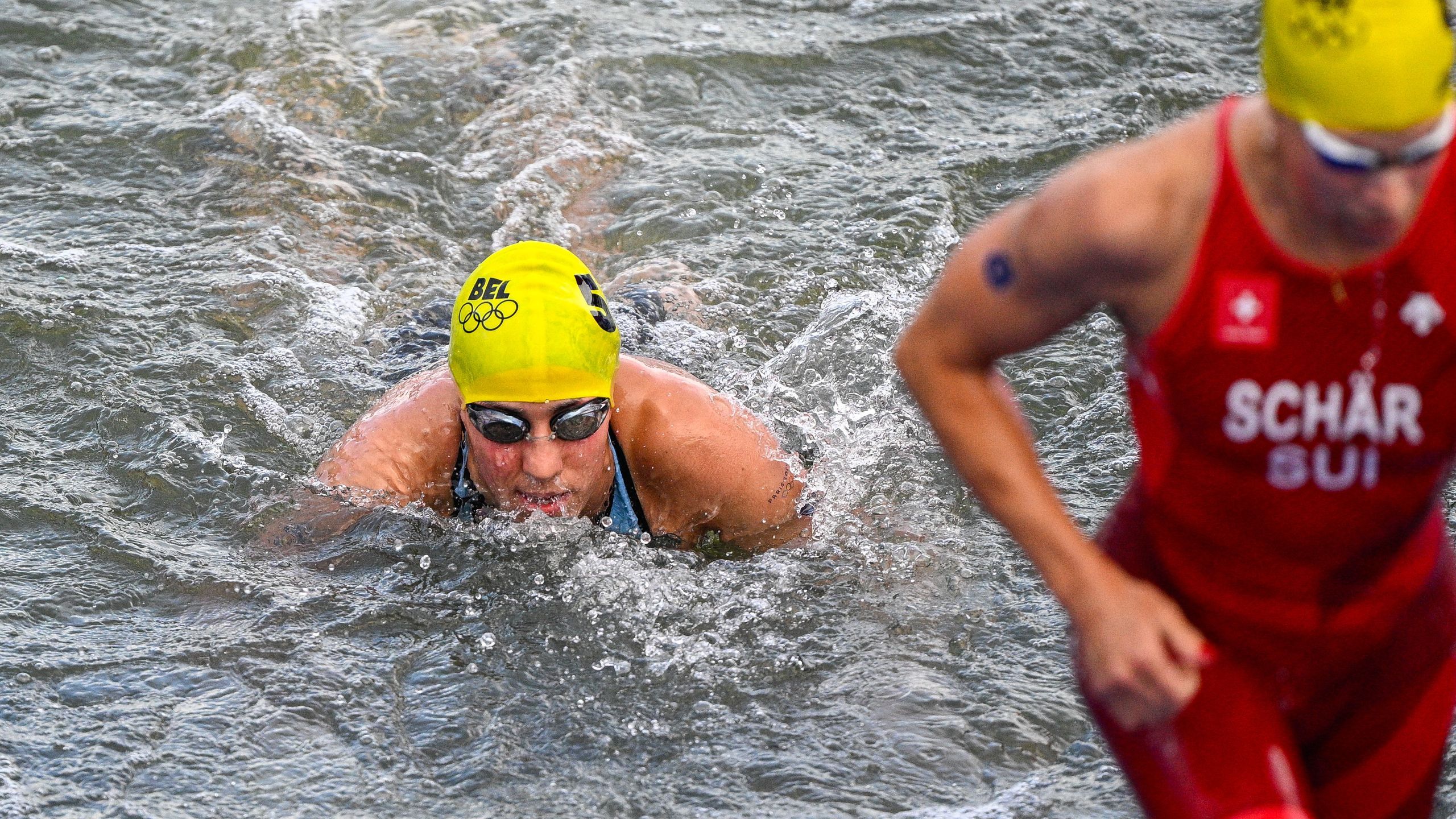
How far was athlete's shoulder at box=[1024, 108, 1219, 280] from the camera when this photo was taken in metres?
2.37

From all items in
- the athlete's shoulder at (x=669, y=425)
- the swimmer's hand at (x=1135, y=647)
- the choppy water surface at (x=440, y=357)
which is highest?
the swimmer's hand at (x=1135, y=647)

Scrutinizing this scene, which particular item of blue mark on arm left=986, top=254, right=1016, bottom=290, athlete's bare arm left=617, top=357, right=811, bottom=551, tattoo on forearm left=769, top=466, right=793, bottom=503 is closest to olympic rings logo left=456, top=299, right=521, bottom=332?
athlete's bare arm left=617, top=357, right=811, bottom=551

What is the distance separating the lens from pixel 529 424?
5.26 m

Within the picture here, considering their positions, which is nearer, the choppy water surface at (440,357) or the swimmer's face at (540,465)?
the choppy water surface at (440,357)

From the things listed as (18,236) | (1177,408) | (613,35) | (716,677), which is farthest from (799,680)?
(613,35)

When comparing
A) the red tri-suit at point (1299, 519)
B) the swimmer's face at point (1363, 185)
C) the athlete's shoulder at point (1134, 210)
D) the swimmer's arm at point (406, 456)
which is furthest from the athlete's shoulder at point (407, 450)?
the swimmer's face at point (1363, 185)

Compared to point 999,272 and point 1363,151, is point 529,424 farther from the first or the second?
point 1363,151

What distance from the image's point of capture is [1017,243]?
2.46 meters

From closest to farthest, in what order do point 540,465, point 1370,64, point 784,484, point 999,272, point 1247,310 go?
1. point 1370,64
2. point 1247,310
3. point 999,272
4. point 540,465
5. point 784,484

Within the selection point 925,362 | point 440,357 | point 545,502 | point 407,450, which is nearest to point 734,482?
point 545,502

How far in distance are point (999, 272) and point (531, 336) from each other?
9.98ft

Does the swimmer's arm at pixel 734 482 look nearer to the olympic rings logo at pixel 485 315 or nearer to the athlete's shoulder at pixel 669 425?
the athlete's shoulder at pixel 669 425

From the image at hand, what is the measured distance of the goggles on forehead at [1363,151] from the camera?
2.23 m

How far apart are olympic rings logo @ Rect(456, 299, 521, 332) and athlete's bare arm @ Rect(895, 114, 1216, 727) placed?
9.78 feet
